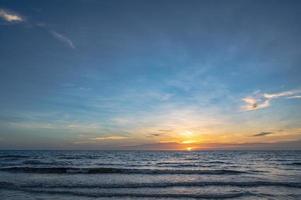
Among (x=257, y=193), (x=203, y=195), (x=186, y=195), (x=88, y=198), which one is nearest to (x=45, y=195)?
(x=88, y=198)

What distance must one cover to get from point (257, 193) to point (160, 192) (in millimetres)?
6037

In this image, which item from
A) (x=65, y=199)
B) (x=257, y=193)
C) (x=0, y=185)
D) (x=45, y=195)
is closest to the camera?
(x=65, y=199)

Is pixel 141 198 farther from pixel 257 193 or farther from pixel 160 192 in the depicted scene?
pixel 257 193

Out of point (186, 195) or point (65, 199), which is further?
point (186, 195)

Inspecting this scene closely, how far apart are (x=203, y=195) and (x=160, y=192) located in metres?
2.73

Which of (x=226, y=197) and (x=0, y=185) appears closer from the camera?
(x=226, y=197)

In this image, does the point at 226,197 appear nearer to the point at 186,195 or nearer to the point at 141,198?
the point at 186,195

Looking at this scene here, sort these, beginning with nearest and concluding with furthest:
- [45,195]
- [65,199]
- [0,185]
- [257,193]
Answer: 1. [65,199]
2. [45,195]
3. [257,193]
4. [0,185]

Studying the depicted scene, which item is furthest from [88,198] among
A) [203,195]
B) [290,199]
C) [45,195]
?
[290,199]

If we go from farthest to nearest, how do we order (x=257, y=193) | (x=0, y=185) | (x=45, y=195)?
(x=0, y=185), (x=257, y=193), (x=45, y=195)

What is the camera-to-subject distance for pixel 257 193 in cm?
1531

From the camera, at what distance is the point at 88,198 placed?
44.5 ft

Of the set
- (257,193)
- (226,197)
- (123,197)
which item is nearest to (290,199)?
(257,193)

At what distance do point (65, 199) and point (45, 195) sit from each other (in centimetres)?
186
